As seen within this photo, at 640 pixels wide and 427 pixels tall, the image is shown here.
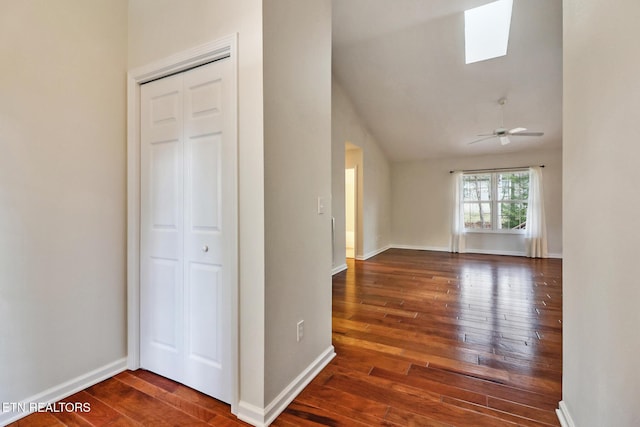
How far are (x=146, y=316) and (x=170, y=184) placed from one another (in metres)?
0.93

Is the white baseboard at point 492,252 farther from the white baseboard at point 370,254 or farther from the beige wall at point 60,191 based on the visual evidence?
the beige wall at point 60,191

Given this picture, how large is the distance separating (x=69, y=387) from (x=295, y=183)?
6.00ft

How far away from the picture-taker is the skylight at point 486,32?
3802mm

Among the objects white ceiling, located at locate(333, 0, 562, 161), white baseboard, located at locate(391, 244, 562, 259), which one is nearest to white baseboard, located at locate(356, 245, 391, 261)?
white baseboard, located at locate(391, 244, 562, 259)

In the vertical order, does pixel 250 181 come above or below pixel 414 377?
above

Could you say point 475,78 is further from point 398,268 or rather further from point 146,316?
point 146,316

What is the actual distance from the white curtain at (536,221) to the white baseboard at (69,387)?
24.5 feet

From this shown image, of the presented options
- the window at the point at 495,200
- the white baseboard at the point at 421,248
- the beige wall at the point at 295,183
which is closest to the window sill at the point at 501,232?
the window at the point at 495,200

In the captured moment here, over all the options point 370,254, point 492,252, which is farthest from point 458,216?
point 370,254

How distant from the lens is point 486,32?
399 centimetres

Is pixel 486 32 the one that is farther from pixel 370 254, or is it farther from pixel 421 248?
pixel 421 248
